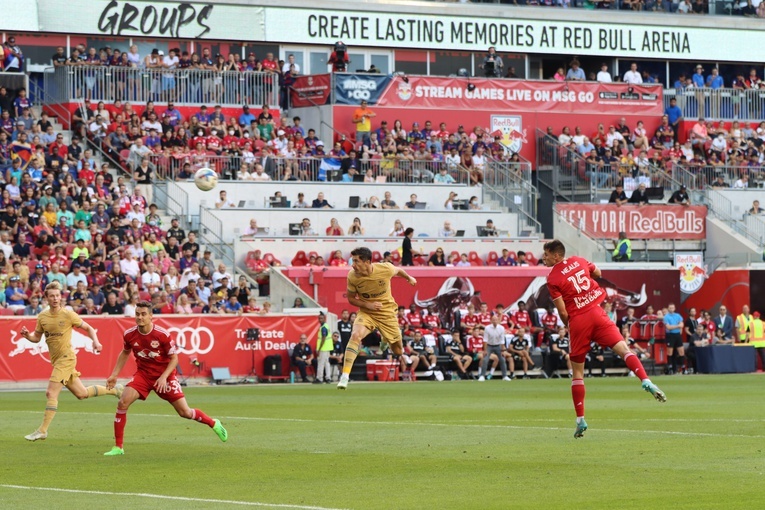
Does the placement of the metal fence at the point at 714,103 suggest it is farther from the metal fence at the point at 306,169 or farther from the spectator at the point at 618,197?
the metal fence at the point at 306,169

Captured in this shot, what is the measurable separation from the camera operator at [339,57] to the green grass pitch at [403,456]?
2514cm

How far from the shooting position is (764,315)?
43.2 metres

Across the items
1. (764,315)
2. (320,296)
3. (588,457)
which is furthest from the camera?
(764,315)

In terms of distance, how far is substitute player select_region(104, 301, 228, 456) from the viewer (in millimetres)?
15547

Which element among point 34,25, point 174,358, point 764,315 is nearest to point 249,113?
point 34,25

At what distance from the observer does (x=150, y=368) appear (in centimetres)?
1579

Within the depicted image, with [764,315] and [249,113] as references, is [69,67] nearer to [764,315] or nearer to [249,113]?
[249,113]

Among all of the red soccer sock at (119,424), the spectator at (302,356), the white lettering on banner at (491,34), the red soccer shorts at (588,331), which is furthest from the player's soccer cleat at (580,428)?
the white lettering on banner at (491,34)

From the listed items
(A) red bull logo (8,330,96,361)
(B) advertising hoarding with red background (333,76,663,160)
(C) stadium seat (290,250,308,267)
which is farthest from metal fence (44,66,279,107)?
(A) red bull logo (8,330,96,361)

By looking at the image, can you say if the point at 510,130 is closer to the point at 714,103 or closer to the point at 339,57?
the point at 339,57

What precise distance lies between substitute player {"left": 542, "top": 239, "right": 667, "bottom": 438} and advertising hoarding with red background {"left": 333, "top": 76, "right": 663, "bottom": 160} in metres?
34.4

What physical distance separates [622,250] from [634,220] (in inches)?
167

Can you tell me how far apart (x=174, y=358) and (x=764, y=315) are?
30701 millimetres

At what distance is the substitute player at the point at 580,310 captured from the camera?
52.9ft
